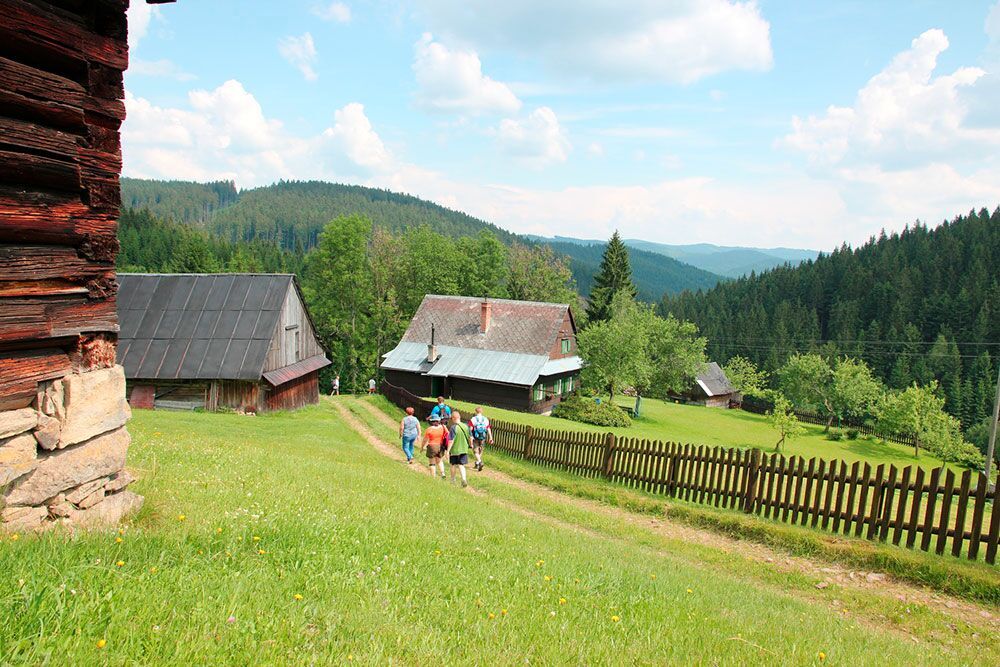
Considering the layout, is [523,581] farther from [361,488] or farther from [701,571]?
[361,488]

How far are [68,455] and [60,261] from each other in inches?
70.1

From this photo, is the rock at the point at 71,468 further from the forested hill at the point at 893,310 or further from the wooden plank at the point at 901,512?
the forested hill at the point at 893,310

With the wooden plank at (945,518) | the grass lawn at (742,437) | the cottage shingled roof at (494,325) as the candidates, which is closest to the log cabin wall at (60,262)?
the wooden plank at (945,518)

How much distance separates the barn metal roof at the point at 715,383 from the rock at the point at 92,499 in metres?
83.5

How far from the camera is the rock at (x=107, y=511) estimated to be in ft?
17.8

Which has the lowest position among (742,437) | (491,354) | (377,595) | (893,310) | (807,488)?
(742,437)

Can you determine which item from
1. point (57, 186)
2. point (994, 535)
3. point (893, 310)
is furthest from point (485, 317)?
point (893, 310)

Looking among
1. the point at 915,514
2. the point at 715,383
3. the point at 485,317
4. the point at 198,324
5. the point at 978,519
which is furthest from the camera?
the point at 715,383

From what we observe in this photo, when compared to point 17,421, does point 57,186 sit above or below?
above

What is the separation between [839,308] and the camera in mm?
130625

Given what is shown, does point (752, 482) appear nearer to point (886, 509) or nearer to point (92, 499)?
point (886, 509)

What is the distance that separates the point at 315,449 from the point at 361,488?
A: 21.2 ft

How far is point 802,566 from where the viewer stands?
376 inches

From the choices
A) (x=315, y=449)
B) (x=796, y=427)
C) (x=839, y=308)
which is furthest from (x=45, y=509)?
(x=839, y=308)
